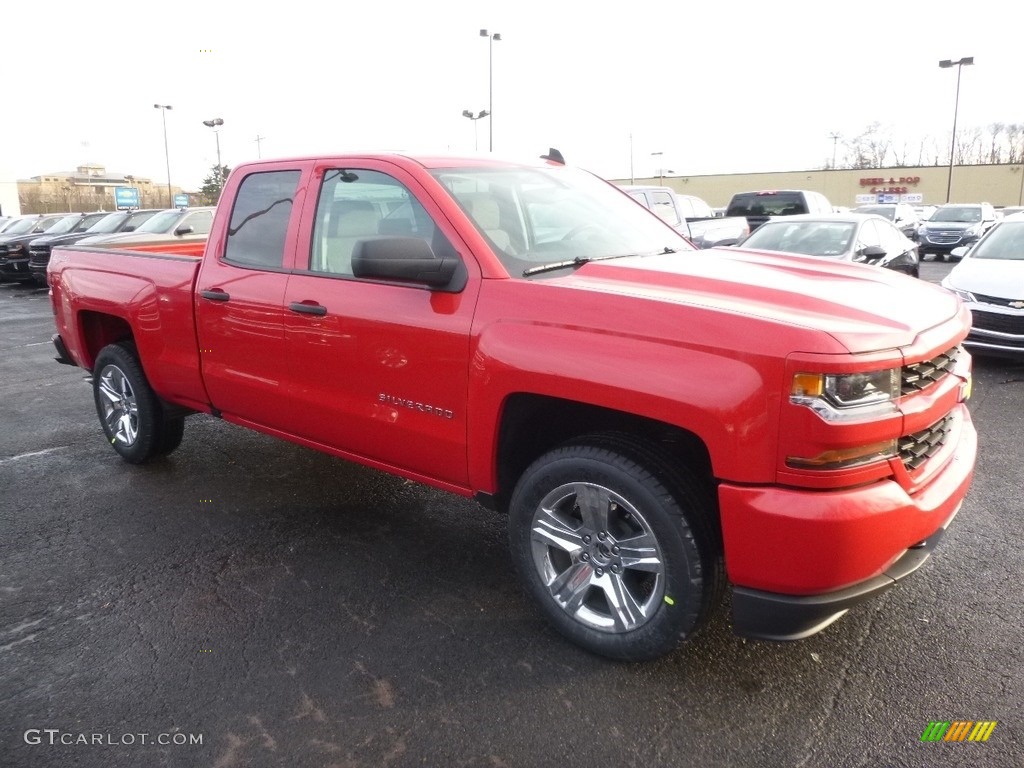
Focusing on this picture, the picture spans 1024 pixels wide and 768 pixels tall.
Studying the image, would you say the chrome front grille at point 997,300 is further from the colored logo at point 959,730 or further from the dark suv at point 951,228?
the dark suv at point 951,228

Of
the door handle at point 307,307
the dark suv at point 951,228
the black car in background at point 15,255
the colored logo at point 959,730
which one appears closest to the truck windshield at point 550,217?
the door handle at point 307,307

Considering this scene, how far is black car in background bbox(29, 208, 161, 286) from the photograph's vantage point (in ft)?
57.4

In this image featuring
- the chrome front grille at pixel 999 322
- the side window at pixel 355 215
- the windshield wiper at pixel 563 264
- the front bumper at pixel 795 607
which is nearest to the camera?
the front bumper at pixel 795 607

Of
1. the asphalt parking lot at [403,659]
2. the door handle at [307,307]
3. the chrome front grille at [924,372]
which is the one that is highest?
the door handle at [307,307]

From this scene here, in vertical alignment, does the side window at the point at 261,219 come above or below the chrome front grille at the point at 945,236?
above

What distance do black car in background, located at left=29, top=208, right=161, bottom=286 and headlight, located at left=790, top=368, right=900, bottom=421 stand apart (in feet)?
58.1

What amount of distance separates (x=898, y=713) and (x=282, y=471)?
151 inches

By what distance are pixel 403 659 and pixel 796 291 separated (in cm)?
201

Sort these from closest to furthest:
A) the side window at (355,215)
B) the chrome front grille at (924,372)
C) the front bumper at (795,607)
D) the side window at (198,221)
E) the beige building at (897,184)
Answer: the front bumper at (795,607), the chrome front grille at (924,372), the side window at (355,215), the side window at (198,221), the beige building at (897,184)

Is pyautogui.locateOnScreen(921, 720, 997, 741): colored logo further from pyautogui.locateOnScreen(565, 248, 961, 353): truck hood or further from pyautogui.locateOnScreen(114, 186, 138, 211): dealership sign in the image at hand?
pyautogui.locateOnScreen(114, 186, 138, 211): dealership sign

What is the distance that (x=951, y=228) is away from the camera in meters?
23.3

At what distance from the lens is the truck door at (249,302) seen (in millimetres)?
3928

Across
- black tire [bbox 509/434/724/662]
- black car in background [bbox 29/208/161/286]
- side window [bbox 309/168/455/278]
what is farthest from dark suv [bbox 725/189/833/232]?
black tire [bbox 509/434/724/662]

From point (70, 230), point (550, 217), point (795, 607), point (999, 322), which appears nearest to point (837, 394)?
point (795, 607)
